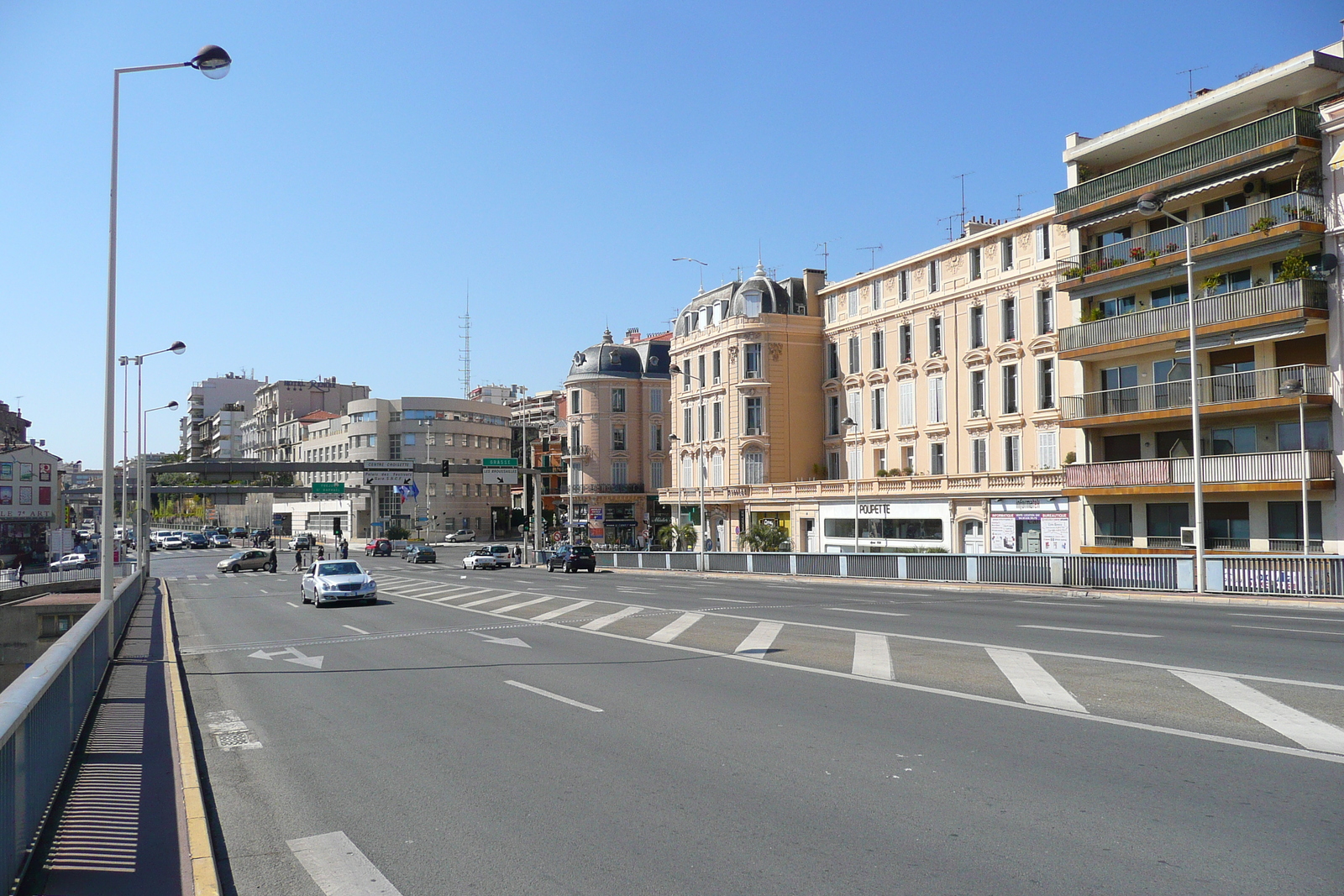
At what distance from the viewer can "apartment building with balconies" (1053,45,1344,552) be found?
32.3 m

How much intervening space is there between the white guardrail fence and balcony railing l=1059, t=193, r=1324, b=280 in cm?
1173

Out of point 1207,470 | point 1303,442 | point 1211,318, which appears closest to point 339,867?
point 1303,442

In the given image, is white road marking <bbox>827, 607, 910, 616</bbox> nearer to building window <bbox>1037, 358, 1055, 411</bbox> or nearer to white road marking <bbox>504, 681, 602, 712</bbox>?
white road marking <bbox>504, 681, 602, 712</bbox>

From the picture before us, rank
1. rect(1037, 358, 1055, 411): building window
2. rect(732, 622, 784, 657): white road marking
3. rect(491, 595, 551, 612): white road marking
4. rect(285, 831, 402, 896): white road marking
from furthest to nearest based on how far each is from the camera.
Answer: rect(1037, 358, 1055, 411): building window < rect(491, 595, 551, 612): white road marking < rect(732, 622, 784, 657): white road marking < rect(285, 831, 402, 896): white road marking

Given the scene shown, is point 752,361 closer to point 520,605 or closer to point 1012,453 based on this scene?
point 1012,453

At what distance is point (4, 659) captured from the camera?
38.0 meters

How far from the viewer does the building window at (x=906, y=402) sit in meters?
52.5

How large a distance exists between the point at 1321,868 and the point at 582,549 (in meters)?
47.5

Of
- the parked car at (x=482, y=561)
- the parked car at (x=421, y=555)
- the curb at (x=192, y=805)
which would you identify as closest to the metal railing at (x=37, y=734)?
the curb at (x=192, y=805)

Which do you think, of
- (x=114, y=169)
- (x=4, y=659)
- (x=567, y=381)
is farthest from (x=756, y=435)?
(x=114, y=169)

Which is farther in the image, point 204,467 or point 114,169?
point 204,467

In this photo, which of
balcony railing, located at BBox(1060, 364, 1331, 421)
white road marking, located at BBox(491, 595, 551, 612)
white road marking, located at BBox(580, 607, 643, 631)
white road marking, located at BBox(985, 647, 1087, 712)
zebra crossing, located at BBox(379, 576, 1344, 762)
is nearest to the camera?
zebra crossing, located at BBox(379, 576, 1344, 762)

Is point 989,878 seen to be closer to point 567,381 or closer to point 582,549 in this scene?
point 582,549

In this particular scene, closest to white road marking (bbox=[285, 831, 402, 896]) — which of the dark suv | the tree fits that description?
the dark suv
